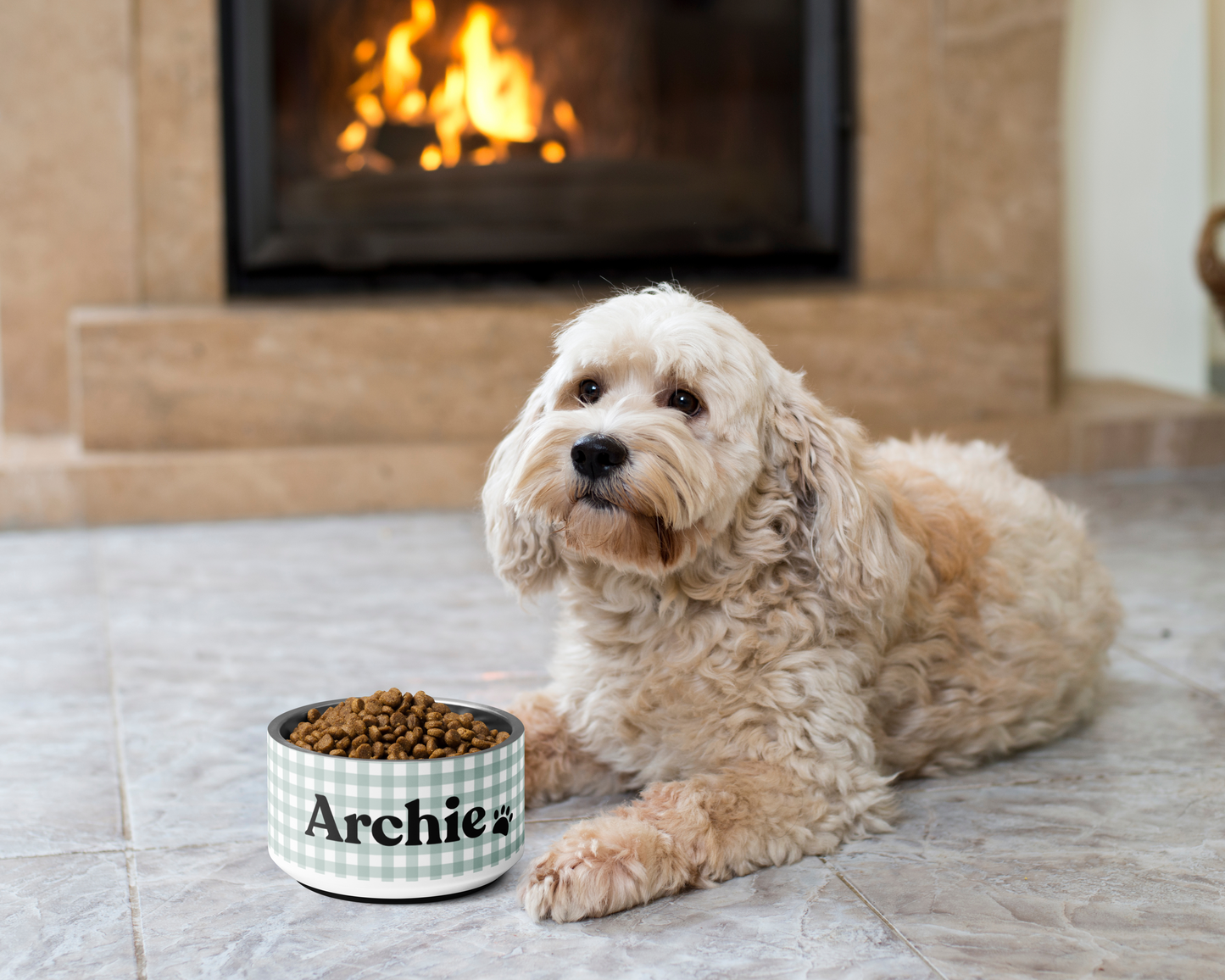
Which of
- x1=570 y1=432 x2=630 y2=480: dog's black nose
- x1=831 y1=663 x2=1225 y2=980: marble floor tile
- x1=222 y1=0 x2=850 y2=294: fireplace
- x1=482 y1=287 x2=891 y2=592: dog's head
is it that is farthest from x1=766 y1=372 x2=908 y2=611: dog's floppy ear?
x1=222 y1=0 x2=850 y2=294: fireplace

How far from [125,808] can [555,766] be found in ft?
2.10

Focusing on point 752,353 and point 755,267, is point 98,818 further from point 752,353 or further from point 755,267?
point 755,267

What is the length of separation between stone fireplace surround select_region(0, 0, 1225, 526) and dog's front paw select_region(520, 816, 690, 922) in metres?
2.43

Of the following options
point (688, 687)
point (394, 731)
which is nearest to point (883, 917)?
point (688, 687)

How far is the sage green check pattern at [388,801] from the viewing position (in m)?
1.66

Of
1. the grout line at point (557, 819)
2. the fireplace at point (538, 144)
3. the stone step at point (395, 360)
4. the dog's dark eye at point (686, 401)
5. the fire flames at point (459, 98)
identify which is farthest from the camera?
the fire flames at point (459, 98)

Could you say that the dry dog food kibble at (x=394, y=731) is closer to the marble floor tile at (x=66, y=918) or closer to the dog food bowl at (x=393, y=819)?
the dog food bowl at (x=393, y=819)

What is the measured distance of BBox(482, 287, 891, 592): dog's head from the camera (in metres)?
1.82

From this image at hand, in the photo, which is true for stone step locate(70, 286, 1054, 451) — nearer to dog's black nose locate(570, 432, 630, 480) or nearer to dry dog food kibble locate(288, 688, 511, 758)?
dog's black nose locate(570, 432, 630, 480)

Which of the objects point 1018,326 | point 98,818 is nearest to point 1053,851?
point 98,818

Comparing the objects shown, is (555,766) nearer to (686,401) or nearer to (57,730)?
(686,401)

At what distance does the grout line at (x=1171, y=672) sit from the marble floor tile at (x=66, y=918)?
6.25 ft

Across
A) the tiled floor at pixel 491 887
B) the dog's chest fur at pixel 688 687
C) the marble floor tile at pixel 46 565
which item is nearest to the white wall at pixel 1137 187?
the tiled floor at pixel 491 887

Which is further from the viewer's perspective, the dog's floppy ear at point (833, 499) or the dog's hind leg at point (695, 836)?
the dog's floppy ear at point (833, 499)
